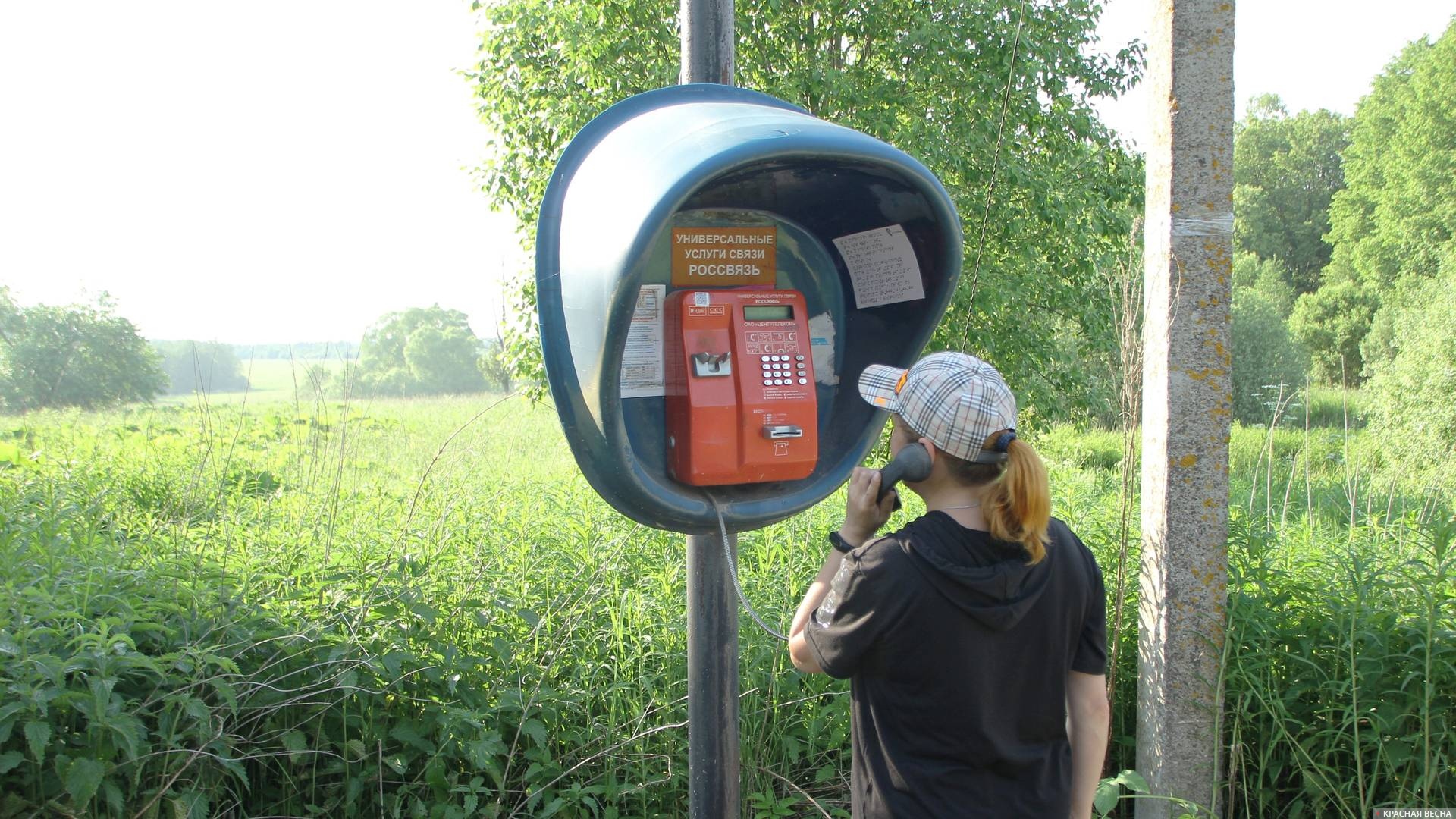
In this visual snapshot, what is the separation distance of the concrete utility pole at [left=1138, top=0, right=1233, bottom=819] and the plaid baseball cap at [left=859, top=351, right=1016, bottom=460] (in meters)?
1.14

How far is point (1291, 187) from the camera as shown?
38.7 metres

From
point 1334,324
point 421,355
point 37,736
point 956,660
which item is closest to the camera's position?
point 956,660

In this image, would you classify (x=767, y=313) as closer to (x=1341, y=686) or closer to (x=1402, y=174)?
(x=1341, y=686)

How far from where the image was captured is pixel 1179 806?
2.64 meters

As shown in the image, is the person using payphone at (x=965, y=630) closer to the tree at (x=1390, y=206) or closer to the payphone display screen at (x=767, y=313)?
the payphone display screen at (x=767, y=313)

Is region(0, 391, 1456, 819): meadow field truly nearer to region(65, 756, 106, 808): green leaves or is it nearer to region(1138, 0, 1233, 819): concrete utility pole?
region(65, 756, 106, 808): green leaves

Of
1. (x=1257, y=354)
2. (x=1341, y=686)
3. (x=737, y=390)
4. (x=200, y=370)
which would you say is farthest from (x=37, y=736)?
(x=1257, y=354)

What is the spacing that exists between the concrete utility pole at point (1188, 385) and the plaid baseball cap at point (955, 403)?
1.14 meters

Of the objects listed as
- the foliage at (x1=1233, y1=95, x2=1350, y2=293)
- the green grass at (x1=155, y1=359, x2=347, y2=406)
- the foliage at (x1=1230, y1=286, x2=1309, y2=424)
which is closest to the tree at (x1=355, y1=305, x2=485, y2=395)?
the green grass at (x1=155, y1=359, x2=347, y2=406)

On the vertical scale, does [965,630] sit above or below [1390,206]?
below

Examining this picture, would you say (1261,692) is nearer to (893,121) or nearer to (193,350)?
(893,121)

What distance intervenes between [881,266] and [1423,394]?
8.21 m

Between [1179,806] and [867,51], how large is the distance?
394 centimetres

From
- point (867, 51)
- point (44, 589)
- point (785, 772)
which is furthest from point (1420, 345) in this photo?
point (44, 589)
